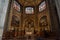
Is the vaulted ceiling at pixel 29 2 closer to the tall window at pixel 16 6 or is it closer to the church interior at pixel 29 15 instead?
the church interior at pixel 29 15

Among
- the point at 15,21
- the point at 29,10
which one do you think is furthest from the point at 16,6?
the point at 15,21

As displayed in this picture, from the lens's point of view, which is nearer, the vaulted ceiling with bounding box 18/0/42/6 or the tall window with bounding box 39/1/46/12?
A: the tall window with bounding box 39/1/46/12

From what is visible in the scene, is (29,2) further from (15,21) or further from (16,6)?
(15,21)

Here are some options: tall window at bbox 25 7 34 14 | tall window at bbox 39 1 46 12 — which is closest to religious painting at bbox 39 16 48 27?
tall window at bbox 39 1 46 12

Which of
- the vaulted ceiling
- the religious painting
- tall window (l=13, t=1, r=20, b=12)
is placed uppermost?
the vaulted ceiling

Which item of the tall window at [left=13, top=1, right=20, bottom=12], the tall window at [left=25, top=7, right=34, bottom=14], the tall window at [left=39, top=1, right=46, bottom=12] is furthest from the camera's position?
the tall window at [left=25, top=7, right=34, bottom=14]

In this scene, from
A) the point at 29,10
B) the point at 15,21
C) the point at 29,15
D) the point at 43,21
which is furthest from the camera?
the point at 29,10

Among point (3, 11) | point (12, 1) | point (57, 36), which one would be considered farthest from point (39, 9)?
point (3, 11)

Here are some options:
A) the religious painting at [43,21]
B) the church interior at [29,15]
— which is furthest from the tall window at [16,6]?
the religious painting at [43,21]

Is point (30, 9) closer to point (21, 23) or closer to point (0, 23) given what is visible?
point (21, 23)

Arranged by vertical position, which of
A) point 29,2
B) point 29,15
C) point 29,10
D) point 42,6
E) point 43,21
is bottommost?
point 43,21

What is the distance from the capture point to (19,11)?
1456 centimetres

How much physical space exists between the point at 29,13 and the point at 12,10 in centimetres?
220

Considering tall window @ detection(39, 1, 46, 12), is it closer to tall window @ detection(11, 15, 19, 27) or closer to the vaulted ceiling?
the vaulted ceiling
